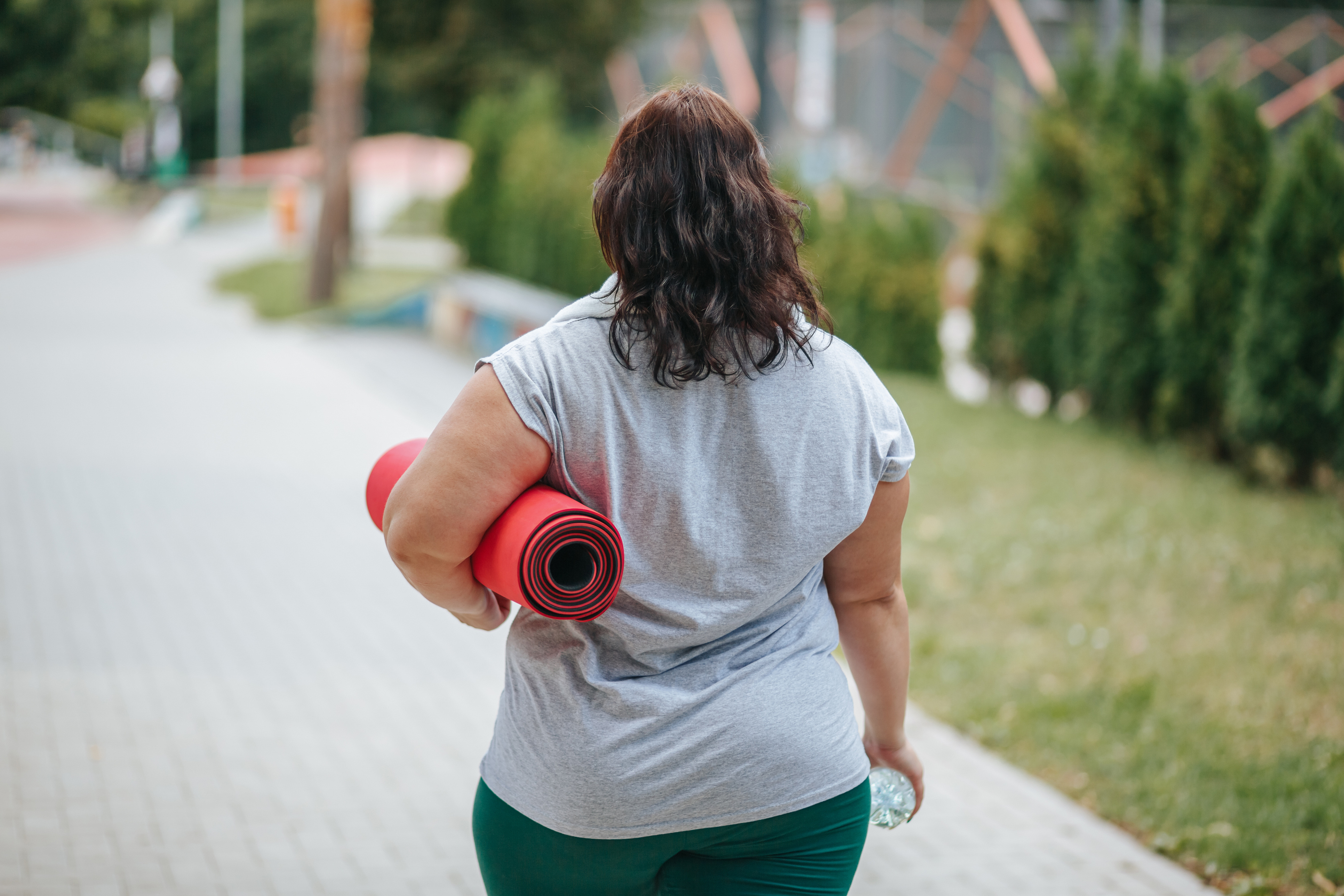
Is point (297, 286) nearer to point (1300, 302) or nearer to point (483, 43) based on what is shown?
point (483, 43)

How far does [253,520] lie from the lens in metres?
7.58

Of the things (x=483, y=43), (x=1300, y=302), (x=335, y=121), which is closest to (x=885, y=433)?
(x=1300, y=302)

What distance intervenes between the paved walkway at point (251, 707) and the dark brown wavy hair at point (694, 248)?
245cm

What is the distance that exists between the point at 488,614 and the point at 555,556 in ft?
1.11

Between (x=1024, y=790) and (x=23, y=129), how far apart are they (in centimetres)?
6909

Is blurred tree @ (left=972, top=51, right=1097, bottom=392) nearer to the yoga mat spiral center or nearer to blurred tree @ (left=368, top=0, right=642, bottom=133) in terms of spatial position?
the yoga mat spiral center

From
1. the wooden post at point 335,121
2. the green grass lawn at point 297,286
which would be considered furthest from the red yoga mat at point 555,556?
the wooden post at point 335,121

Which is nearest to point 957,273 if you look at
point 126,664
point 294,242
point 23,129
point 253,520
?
point 294,242

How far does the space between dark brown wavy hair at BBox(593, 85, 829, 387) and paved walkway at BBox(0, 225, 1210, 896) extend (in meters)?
2.45

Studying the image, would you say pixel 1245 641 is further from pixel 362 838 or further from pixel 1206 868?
pixel 362 838

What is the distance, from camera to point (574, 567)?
159 centimetres

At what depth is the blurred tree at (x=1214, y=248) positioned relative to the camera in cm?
890

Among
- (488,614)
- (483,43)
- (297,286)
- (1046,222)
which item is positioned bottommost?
(297,286)

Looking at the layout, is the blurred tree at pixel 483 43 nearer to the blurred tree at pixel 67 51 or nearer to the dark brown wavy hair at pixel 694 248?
the blurred tree at pixel 67 51
